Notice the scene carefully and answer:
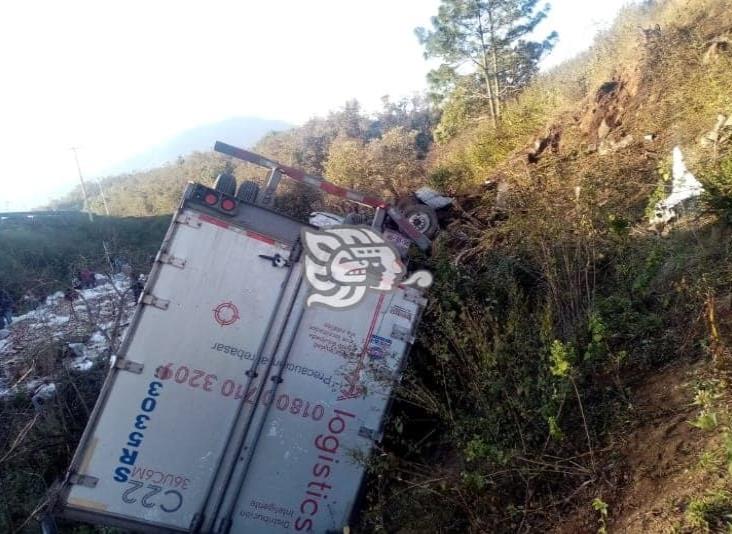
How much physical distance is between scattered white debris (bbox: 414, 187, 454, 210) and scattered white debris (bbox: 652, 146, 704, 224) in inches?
136

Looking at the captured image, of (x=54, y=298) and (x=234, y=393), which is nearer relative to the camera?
(x=234, y=393)

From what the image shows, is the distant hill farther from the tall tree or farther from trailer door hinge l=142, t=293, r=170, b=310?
trailer door hinge l=142, t=293, r=170, b=310

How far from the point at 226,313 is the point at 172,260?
50 centimetres

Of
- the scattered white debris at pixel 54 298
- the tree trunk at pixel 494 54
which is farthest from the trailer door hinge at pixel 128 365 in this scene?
the tree trunk at pixel 494 54

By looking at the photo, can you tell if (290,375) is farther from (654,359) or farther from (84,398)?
(84,398)

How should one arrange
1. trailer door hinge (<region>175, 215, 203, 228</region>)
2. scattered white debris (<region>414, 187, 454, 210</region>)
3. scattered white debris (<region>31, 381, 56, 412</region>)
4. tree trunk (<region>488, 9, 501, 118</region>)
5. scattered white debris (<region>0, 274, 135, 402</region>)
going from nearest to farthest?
trailer door hinge (<region>175, 215, 203, 228</region>), scattered white debris (<region>31, 381, 56, 412</region>), scattered white debris (<region>0, 274, 135, 402</region>), scattered white debris (<region>414, 187, 454, 210</region>), tree trunk (<region>488, 9, 501, 118</region>)

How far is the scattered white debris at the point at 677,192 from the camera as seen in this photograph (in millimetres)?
4568

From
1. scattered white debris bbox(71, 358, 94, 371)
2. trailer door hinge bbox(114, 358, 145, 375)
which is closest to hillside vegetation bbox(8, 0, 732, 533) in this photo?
trailer door hinge bbox(114, 358, 145, 375)

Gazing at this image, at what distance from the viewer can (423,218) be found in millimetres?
7660

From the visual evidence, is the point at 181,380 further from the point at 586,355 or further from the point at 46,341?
the point at 46,341

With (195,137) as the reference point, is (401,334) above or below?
below

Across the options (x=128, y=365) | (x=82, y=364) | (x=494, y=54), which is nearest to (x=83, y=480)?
(x=128, y=365)

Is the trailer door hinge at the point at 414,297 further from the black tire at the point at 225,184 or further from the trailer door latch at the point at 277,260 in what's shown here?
the black tire at the point at 225,184

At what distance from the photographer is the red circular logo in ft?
12.0
